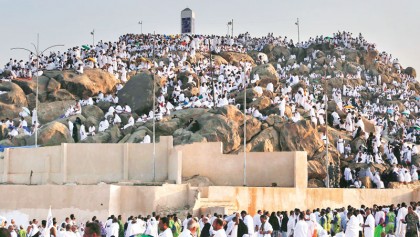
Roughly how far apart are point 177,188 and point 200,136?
7260 millimetres

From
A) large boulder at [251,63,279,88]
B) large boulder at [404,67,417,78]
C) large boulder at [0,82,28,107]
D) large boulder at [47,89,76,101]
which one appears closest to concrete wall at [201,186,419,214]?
large boulder at [251,63,279,88]

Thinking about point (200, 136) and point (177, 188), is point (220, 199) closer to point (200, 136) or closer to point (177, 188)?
point (177, 188)

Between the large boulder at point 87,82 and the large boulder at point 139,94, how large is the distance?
3284 millimetres

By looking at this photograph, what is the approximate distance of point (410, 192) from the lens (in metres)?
37.3

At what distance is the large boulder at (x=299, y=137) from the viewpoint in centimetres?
3969

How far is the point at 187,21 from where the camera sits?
8531 cm

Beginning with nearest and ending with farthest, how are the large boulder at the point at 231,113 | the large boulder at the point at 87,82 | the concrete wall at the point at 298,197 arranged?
the concrete wall at the point at 298,197, the large boulder at the point at 231,113, the large boulder at the point at 87,82

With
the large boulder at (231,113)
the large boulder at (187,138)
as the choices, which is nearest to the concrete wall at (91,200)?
the large boulder at (187,138)

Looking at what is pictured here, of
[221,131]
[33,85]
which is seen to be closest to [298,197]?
[221,131]

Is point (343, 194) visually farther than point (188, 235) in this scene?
Yes

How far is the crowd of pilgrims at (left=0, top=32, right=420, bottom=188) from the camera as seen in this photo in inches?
1718

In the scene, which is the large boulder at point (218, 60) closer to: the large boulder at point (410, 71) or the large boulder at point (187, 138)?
the large boulder at point (410, 71)

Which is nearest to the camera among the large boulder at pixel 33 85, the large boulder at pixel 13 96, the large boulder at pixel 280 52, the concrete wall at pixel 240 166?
the concrete wall at pixel 240 166

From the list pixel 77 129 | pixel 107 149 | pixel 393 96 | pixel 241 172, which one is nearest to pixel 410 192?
pixel 241 172
